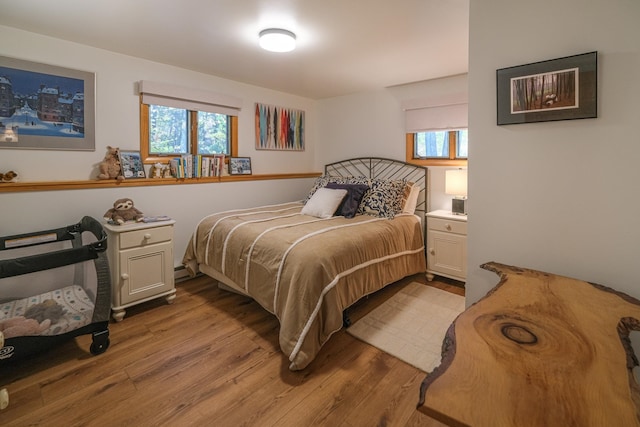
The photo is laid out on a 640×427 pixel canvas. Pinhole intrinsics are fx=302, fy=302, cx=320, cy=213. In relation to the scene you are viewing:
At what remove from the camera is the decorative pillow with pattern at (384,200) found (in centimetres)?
314

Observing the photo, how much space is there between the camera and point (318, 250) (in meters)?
2.05

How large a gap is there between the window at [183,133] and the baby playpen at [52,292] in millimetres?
1018

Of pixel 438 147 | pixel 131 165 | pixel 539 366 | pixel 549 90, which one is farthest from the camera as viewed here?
pixel 438 147

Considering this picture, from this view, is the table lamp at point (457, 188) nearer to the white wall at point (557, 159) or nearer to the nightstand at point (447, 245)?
the nightstand at point (447, 245)

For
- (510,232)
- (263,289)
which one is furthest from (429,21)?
(263,289)

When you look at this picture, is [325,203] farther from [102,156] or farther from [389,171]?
[102,156]

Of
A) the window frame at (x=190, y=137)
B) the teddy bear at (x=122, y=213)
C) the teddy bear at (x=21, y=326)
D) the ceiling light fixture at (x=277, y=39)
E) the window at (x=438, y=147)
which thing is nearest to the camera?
the teddy bear at (x=21, y=326)

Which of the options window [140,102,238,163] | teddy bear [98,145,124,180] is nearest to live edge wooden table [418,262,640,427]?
teddy bear [98,145,124,180]

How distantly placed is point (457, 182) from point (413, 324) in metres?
1.52

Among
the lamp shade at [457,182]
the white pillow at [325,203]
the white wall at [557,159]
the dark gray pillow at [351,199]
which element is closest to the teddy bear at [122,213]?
the white pillow at [325,203]

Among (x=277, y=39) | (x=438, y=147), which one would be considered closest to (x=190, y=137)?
(x=277, y=39)

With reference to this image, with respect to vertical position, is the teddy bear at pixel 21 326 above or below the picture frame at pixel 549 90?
below

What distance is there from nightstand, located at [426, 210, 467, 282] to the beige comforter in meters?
0.11

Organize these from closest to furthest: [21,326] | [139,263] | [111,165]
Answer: [21,326] < [139,263] < [111,165]
